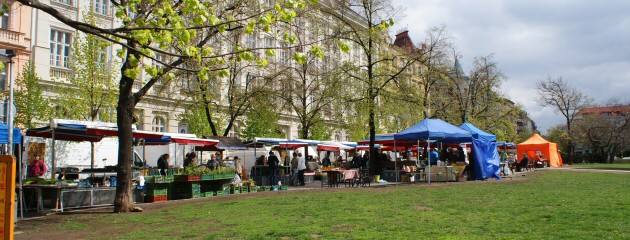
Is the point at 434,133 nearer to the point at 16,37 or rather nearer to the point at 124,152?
the point at 124,152

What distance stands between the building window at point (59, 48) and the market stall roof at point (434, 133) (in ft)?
71.2

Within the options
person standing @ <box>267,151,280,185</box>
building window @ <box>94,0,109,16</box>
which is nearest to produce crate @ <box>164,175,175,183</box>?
person standing @ <box>267,151,280,185</box>

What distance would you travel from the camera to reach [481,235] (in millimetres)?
7461

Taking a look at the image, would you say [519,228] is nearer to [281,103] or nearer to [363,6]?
[363,6]

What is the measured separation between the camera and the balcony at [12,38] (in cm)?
2780

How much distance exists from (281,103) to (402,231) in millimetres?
28273

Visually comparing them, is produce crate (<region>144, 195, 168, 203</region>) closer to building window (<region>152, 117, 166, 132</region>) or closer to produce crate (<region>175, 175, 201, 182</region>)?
produce crate (<region>175, 175, 201, 182</region>)

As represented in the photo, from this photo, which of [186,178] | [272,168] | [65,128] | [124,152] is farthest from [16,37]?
[124,152]

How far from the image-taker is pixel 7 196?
217 inches

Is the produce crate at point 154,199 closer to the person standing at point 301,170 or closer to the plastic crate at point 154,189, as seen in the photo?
the plastic crate at point 154,189

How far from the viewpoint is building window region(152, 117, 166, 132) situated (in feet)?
120

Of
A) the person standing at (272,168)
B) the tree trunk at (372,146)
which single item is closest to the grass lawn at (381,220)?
the person standing at (272,168)

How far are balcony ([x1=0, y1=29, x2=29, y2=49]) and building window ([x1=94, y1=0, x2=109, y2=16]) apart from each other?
560cm

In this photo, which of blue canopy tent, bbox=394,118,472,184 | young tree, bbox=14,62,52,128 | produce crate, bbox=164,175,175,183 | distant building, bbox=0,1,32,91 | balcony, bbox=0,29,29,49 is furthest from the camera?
distant building, bbox=0,1,32,91
